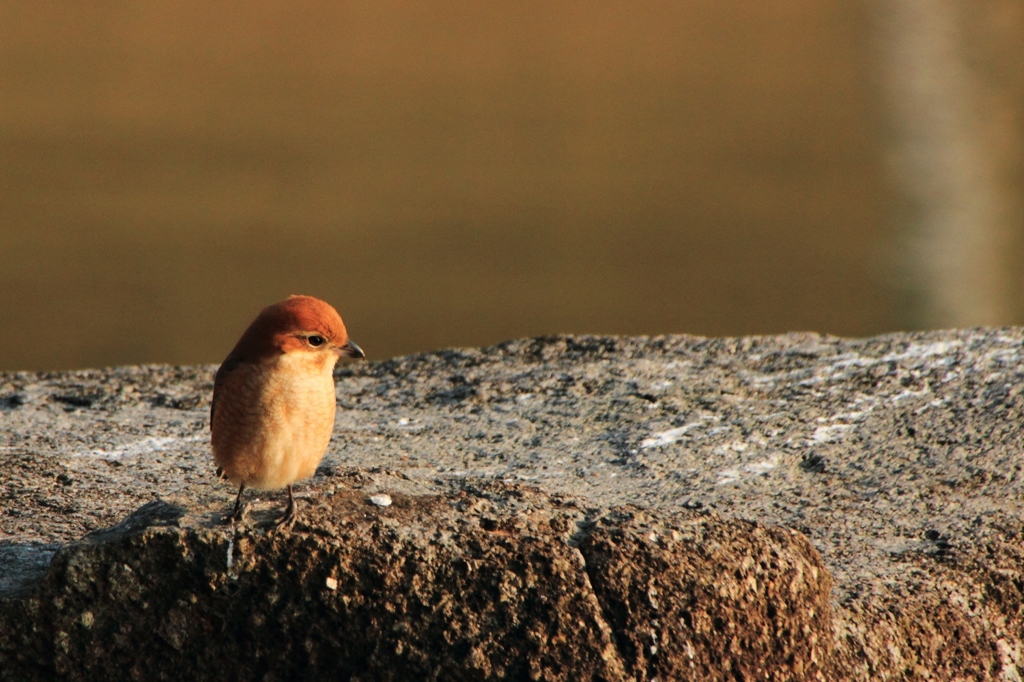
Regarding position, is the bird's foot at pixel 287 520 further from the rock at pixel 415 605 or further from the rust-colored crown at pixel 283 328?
the rust-colored crown at pixel 283 328

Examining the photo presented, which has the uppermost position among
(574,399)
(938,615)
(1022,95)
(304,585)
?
(1022,95)

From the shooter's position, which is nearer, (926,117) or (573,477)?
(573,477)

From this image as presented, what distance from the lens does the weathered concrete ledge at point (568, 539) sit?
254 centimetres

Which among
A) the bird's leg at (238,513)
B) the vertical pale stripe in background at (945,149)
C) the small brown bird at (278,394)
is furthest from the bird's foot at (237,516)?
the vertical pale stripe in background at (945,149)

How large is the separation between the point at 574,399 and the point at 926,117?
7.41 m

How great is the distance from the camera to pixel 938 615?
2945mm

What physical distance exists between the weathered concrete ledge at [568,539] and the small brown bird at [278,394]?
13 cm

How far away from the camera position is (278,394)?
296 cm

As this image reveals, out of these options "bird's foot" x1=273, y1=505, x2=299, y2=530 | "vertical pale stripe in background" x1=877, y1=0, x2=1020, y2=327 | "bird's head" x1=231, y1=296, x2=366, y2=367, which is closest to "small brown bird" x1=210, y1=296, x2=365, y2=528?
"bird's head" x1=231, y1=296, x2=366, y2=367

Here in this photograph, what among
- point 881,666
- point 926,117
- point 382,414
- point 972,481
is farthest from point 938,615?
point 926,117

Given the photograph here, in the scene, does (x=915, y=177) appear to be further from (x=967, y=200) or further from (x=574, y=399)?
(x=574, y=399)

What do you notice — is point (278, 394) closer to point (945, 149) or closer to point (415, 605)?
point (415, 605)

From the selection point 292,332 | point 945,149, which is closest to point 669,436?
point 292,332

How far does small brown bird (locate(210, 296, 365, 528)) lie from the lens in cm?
294
